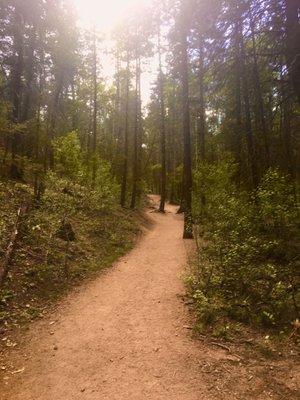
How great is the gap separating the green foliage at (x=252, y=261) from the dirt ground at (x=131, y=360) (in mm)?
1076

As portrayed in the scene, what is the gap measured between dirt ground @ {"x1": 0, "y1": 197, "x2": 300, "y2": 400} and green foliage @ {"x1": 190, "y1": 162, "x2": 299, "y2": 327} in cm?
108

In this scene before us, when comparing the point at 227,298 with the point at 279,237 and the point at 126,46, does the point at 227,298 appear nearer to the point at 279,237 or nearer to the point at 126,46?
the point at 279,237

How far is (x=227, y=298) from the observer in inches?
354

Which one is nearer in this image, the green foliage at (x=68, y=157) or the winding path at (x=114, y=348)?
the winding path at (x=114, y=348)

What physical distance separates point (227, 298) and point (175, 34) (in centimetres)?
1195

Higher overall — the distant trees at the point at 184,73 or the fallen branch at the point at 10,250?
the distant trees at the point at 184,73

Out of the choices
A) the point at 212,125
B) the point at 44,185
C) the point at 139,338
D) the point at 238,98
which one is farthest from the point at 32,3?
Result: the point at 212,125

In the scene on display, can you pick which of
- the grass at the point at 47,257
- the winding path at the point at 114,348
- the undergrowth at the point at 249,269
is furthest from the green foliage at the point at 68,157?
the undergrowth at the point at 249,269

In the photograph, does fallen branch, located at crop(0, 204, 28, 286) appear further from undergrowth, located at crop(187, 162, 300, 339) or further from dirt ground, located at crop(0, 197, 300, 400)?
undergrowth, located at crop(187, 162, 300, 339)

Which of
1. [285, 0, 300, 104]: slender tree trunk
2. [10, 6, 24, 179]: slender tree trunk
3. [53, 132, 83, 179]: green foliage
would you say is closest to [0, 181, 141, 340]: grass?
[53, 132, 83, 179]: green foliage

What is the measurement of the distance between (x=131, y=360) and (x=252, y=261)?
583cm

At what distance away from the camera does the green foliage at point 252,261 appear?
836 cm

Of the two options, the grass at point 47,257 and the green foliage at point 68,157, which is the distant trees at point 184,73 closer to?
the green foliage at point 68,157

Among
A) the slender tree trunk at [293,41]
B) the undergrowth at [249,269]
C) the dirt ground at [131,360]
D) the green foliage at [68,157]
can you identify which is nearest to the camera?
the dirt ground at [131,360]
